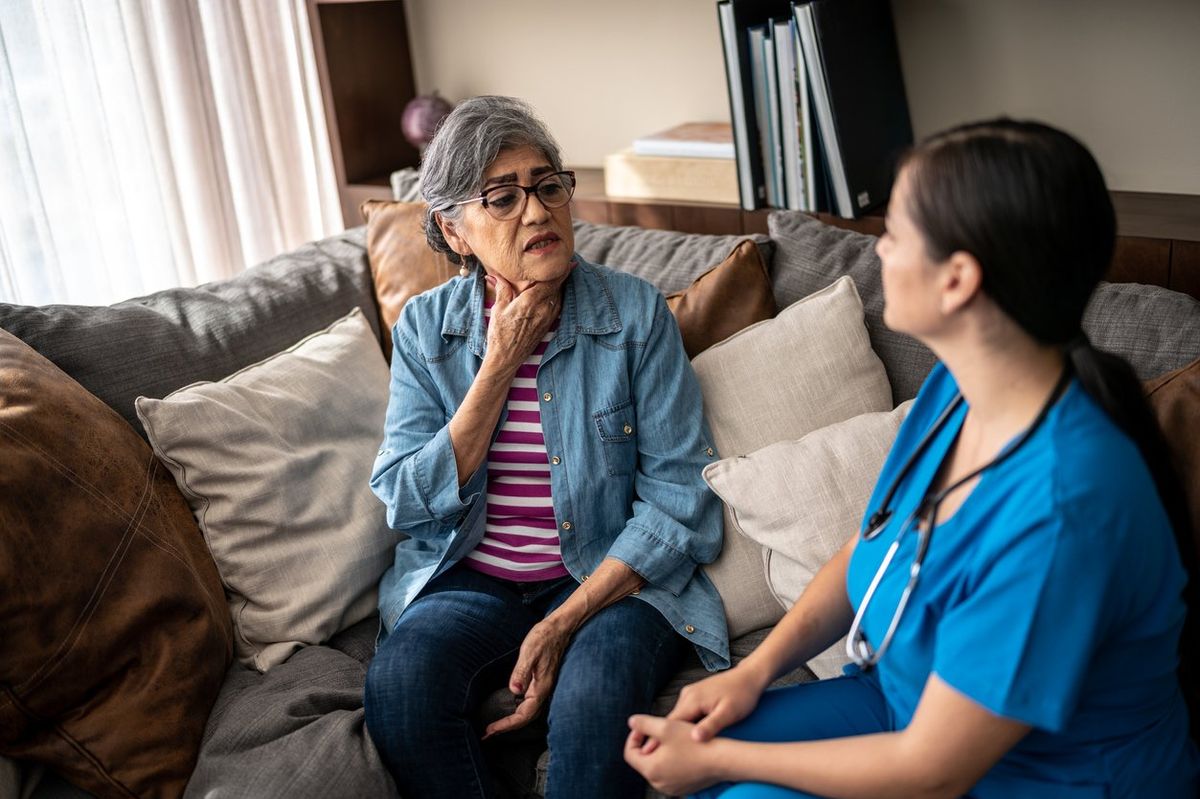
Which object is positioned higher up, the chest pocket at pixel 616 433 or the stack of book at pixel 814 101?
the stack of book at pixel 814 101

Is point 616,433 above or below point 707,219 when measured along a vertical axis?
below

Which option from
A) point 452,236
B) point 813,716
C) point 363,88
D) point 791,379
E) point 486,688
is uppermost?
point 363,88

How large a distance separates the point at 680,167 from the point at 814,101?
0.37 m

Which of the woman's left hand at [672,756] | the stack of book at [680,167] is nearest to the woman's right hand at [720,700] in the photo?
the woman's left hand at [672,756]

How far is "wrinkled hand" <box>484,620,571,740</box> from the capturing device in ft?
4.84

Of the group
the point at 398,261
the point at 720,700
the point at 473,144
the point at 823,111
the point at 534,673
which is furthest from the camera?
the point at 398,261

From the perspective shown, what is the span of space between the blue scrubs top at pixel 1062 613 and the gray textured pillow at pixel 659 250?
35.1 inches

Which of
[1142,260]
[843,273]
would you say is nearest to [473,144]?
[843,273]

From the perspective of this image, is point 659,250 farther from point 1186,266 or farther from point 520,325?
point 1186,266

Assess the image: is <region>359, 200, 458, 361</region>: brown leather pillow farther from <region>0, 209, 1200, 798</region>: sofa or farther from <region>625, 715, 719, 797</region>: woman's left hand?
<region>625, 715, 719, 797</region>: woman's left hand

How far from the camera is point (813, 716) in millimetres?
1227

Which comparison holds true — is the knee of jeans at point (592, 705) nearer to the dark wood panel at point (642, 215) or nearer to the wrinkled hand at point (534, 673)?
the wrinkled hand at point (534, 673)

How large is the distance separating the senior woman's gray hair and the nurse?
75 centimetres

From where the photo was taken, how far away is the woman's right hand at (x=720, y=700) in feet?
Result: 3.92
